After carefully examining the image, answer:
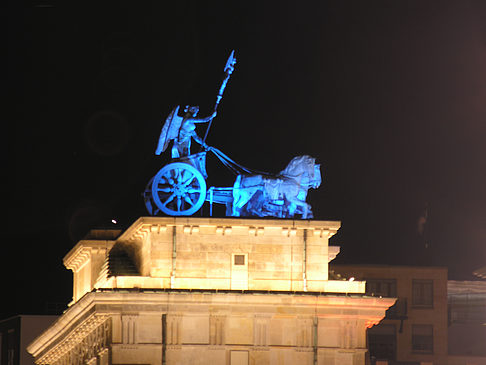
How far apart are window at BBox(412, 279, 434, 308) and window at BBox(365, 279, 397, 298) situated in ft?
5.50

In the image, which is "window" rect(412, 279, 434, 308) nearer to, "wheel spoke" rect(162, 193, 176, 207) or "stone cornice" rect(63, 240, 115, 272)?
"stone cornice" rect(63, 240, 115, 272)

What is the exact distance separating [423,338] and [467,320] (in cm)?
758

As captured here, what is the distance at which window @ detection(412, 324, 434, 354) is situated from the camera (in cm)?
10244

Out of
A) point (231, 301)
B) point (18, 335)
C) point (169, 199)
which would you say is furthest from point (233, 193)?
point (18, 335)

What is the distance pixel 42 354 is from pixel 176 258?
21888 mm

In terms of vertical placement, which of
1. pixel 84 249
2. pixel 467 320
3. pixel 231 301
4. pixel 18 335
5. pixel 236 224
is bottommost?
pixel 18 335

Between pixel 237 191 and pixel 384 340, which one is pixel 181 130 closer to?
pixel 237 191

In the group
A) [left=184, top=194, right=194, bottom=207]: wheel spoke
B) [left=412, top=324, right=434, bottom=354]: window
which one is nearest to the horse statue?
[left=184, top=194, right=194, bottom=207]: wheel spoke

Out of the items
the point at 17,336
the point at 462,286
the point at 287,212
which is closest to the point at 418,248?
the point at 462,286

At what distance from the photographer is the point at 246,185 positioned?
201 ft

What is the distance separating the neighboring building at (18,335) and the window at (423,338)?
1149 inches

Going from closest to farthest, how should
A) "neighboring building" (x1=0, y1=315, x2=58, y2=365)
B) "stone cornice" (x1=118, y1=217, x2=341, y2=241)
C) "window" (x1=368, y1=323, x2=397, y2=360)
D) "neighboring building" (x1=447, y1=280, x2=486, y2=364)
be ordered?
"stone cornice" (x1=118, y1=217, x2=341, y2=241), "neighboring building" (x1=0, y1=315, x2=58, y2=365), "window" (x1=368, y1=323, x2=397, y2=360), "neighboring building" (x1=447, y1=280, x2=486, y2=364)

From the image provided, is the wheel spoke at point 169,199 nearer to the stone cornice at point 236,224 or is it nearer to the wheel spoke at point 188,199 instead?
the wheel spoke at point 188,199

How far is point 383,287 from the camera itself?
103m
